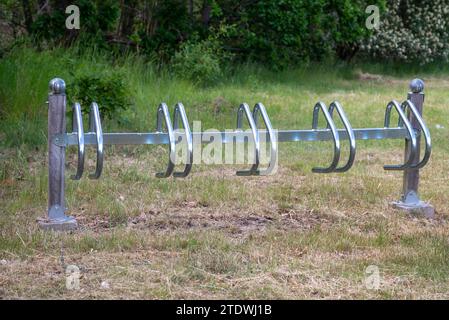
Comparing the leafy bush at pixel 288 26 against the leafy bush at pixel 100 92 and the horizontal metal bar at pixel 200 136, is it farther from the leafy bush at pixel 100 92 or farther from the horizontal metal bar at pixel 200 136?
the horizontal metal bar at pixel 200 136

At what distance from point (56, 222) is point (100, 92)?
3406 millimetres

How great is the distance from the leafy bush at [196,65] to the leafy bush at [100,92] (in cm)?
366

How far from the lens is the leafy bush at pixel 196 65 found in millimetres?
12258

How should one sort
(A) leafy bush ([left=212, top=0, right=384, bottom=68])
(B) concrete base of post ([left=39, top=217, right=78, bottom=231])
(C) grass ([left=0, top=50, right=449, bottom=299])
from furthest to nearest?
(A) leafy bush ([left=212, top=0, right=384, bottom=68]) → (B) concrete base of post ([left=39, top=217, right=78, bottom=231]) → (C) grass ([left=0, top=50, right=449, bottom=299])

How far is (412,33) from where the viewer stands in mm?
17047

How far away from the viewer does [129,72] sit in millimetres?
11117

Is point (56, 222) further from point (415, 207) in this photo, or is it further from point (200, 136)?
point (415, 207)

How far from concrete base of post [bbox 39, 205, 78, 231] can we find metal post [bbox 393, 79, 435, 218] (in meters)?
2.26

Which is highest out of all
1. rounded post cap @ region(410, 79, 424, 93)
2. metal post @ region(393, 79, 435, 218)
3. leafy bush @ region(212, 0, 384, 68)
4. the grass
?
leafy bush @ region(212, 0, 384, 68)

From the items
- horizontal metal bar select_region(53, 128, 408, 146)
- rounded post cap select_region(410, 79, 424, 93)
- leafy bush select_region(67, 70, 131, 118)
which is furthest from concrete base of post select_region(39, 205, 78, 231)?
leafy bush select_region(67, 70, 131, 118)

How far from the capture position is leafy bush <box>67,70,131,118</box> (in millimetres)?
8469

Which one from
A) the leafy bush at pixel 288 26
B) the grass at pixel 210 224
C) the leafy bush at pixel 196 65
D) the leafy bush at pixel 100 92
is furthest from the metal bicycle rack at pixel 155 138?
the leafy bush at pixel 288 26

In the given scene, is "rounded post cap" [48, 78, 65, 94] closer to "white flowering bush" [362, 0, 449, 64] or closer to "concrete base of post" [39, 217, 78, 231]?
"concrete base of post" [39, 217, 78, 231]

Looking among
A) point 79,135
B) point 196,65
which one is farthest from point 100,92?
point 196,65
